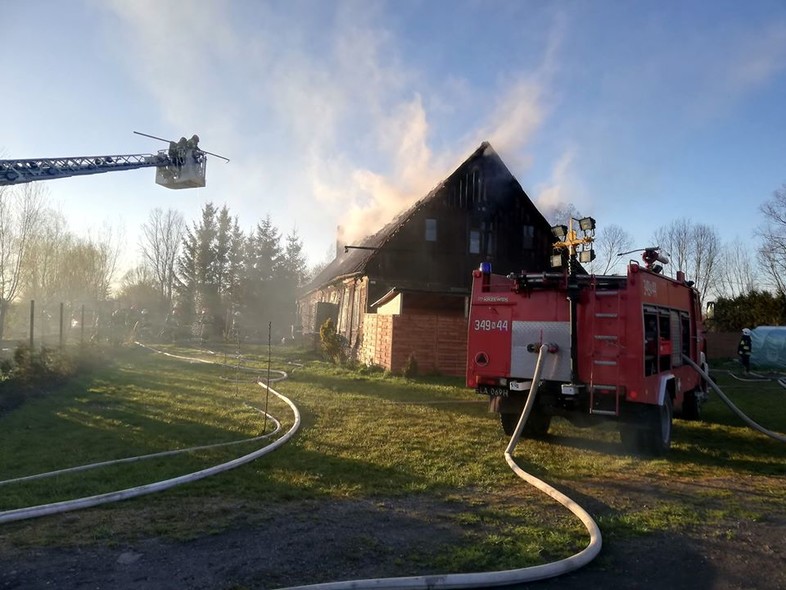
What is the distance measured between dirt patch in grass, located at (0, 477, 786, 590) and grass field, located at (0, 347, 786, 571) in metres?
0.05

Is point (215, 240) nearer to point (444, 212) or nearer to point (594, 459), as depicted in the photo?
point (444, 212)

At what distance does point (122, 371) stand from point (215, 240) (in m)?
36.0

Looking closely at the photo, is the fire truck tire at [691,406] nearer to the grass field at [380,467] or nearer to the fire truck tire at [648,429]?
the grass field at [380,467]

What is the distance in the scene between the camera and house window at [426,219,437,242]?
2345 cm

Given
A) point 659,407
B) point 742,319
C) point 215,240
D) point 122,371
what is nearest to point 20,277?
point 122,371

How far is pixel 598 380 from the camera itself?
7.39 m

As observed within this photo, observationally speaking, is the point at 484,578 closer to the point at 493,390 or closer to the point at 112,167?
the point at 493,390

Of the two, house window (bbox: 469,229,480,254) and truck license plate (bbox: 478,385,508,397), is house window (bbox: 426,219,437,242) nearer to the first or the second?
house window (bbox: 469,229,480,254)

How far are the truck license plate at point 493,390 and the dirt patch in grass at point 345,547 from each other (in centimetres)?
252

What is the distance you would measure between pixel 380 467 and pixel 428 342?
387 inches

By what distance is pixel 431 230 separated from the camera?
926 inches

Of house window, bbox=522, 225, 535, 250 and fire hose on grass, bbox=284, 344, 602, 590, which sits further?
house window, bbox=522, 225, 535, 250

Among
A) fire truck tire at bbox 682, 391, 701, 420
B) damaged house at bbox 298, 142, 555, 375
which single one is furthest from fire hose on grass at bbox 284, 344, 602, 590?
damaged house at bbox 298, 142, 555, 375

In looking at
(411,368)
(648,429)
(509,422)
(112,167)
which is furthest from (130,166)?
(648,429)
